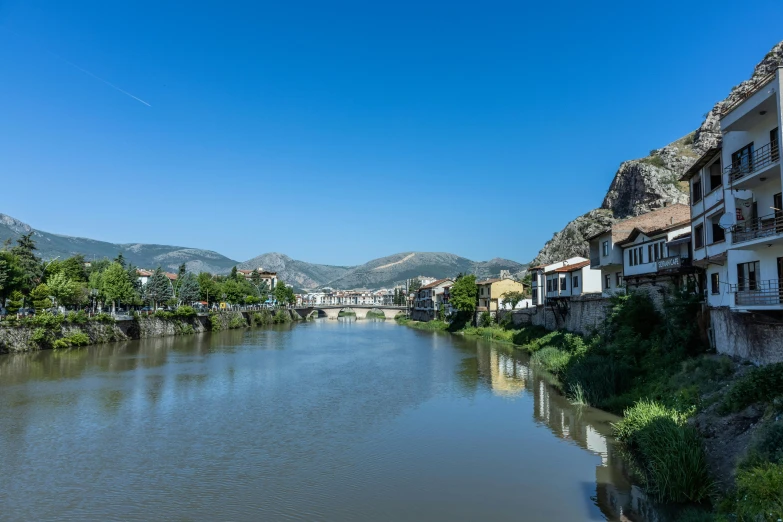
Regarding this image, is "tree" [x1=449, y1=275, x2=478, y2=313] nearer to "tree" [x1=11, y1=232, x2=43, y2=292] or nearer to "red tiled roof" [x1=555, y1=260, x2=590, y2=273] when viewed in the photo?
"red tiled roof" [x1=555, y1=260, x2=590, y2=273]

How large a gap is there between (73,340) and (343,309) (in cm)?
9993

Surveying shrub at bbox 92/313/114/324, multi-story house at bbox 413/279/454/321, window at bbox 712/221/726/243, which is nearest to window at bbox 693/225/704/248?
window at bbox 712/221/726/243

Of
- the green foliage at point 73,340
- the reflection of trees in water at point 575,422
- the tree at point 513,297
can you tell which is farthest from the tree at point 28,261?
the tree at point 513,297

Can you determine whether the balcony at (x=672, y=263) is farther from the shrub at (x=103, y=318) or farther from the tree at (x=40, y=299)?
the tree at (x=40, y=299)

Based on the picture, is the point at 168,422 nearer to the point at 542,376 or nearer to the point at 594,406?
the point at 594,406

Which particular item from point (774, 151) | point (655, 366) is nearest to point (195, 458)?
point (655, 366)

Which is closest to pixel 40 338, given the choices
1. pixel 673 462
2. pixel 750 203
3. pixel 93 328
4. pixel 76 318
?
pixel 76 318

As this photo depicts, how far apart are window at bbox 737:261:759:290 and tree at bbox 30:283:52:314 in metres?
57.0

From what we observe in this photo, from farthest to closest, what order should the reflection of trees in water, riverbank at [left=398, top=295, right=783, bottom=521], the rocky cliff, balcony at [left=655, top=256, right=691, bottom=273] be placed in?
1. the rocky cliff
2. balcony at [left=655, top=256, right=691, bottom=273]
3. the reflection of trees in water
4. riverbank at [left=398, top=295, right=783, bottom=521]

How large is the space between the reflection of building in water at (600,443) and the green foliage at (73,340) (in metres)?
43.5

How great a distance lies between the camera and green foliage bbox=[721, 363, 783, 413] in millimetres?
14109

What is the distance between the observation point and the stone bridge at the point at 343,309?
460ft

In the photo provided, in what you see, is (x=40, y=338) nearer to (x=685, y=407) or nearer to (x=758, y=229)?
(x=685, y=407)

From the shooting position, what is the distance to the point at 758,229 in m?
17.3
